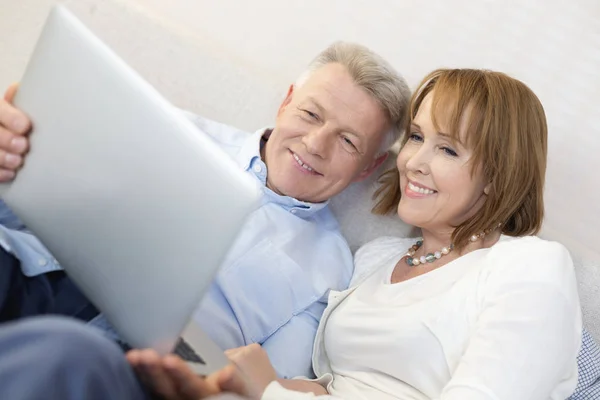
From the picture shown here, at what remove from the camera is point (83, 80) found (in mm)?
834

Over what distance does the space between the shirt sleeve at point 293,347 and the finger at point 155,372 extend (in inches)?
21.8

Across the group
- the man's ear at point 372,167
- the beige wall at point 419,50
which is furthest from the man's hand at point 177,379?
the beige wall at point 419,50

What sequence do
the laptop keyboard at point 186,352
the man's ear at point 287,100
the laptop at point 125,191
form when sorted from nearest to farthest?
1. the laptop at point 125,191
2. the laptop keyboard at point 186,352
3. the man's ear at point 287,100

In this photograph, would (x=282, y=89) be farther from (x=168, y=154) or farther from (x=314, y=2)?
(x=168, y=154)

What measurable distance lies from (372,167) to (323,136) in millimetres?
211

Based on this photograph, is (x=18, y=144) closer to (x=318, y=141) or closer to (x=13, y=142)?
(x=13, y=142)

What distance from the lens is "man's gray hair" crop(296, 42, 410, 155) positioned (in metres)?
1.47

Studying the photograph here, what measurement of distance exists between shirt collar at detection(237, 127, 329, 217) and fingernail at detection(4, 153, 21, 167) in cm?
64

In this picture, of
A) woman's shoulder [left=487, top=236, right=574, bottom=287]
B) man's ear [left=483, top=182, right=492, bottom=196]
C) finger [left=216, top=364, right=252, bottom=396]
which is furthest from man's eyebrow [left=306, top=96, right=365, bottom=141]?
finger [left=216, top=364, right=252, bottom=396]

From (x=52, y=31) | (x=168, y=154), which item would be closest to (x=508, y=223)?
(x=168, y=154)

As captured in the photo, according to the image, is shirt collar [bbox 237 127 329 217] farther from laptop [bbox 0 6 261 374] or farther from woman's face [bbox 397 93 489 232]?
laptop [bbox 0 6 261 374]

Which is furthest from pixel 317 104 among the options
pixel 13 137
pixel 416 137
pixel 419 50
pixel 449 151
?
pixel 13 137

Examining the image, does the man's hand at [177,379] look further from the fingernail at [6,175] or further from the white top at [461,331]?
the fingernail at [6,175]

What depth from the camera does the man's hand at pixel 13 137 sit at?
35.9 inches
